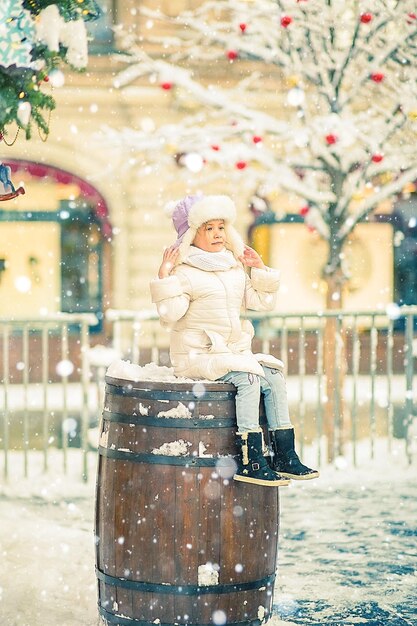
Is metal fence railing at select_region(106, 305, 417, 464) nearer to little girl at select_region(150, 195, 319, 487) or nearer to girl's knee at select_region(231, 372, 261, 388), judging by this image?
little girl at select_region(150, 195, 319, 487)

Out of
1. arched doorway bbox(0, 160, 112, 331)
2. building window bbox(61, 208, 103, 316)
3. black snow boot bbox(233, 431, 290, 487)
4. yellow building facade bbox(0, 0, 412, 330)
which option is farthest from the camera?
building window bbox(61, 208, 103, 316)

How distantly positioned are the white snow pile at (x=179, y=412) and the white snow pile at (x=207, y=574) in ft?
2.00

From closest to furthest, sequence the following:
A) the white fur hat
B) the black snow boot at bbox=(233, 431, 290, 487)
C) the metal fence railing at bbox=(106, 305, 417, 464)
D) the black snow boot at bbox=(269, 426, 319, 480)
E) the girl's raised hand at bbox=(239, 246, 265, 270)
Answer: the black snow boot at bbox=(233, 431, 290, 487)
the black snow boot at bbox=(269, 426, 319, 480)
the white fur hat
the girl's raised hand at bbox=(239, 246, 265, 270)
the metal fence railing at bbox=(106, 305, 417, 464)

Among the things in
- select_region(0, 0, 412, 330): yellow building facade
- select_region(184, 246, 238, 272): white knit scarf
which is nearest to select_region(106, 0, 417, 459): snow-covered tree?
select_region(184, 246, 238, 272): white knit scarf

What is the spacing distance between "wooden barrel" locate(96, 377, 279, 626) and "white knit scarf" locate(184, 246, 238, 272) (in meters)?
0.60

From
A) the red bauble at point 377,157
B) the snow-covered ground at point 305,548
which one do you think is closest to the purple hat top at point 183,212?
the snow-covered ground at point 305,548

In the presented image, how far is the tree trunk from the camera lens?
345 inches

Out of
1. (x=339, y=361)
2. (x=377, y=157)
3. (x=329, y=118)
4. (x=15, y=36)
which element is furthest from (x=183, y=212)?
(x=329, y=118)

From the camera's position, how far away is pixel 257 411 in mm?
4625

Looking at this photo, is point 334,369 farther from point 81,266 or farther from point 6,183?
point 81,266

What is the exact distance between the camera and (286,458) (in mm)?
4816

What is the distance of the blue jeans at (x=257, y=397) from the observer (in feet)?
15.1

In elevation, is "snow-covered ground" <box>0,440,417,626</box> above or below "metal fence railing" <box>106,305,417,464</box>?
below

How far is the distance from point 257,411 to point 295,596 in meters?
1.46
